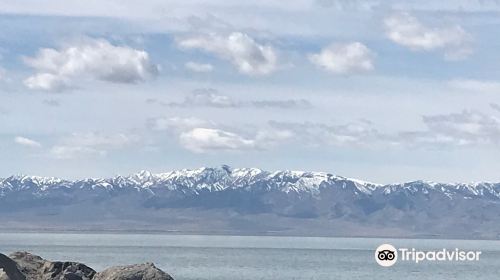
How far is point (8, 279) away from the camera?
52.2 m

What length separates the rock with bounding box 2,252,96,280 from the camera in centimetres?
6681

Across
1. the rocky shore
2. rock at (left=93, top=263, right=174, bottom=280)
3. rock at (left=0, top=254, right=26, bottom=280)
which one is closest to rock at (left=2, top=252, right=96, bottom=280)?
the rocky shore

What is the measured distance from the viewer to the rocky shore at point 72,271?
6431 cm

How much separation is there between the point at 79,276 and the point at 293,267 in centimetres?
9650

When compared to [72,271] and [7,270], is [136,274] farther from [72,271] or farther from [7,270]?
[7,270]

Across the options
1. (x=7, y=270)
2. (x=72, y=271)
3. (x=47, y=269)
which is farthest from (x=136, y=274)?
(x=7, y=270)

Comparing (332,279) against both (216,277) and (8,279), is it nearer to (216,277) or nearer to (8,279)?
(216,277)

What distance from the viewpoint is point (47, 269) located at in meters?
68.3

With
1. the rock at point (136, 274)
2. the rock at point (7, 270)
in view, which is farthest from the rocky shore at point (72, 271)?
the rock at point (7, 270)

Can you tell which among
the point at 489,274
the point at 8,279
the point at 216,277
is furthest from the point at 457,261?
the point at 8,279

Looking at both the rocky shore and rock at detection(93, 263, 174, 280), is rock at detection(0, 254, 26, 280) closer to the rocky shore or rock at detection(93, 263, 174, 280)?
the rocky shore

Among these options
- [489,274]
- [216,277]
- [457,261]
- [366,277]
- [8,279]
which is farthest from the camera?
[457,261]

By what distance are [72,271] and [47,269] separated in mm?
1759

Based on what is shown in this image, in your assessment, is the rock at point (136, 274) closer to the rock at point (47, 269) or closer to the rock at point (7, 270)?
the rock at point (47, 269)
